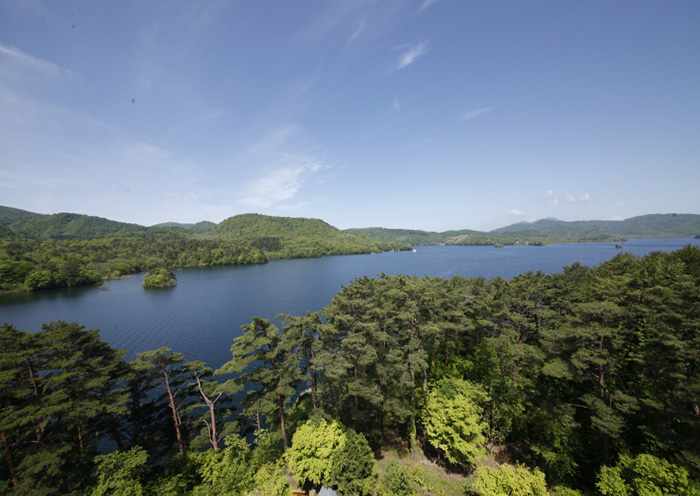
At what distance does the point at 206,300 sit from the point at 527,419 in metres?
73.8

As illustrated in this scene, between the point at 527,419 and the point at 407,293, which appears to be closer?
the point at 527,419

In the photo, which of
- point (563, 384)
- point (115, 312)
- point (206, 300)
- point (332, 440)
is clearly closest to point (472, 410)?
point (563, 384)

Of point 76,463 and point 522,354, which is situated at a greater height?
point 522,354

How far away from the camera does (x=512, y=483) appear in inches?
516

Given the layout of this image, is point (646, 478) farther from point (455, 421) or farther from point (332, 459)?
point (332, 459)

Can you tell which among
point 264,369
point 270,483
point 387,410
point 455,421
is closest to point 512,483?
point 455,421

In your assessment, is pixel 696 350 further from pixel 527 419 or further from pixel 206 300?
pixel 206 300

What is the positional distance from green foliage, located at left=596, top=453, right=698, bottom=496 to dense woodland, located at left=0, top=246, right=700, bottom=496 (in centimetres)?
8

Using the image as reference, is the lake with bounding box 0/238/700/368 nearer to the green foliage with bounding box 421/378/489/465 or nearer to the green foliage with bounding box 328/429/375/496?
the green foliage with bounding box 328/429/375/496

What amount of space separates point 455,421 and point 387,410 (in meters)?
4.79

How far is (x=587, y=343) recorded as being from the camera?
16219 millimetres

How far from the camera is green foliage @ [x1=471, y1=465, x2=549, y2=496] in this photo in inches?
514

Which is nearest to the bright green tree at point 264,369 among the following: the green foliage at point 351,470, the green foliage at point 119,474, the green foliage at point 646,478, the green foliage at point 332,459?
the green foliage at point 332,459

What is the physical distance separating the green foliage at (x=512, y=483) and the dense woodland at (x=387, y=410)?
0.08 m
